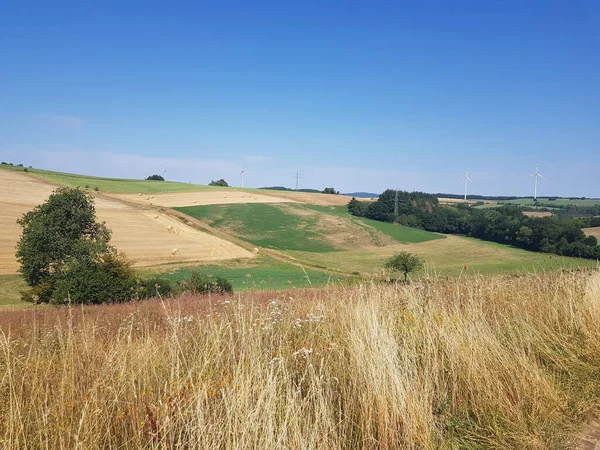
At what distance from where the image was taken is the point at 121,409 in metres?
3.03

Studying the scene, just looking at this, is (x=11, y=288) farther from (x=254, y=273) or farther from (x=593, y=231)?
(x=593, y=231)

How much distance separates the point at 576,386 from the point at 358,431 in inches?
106

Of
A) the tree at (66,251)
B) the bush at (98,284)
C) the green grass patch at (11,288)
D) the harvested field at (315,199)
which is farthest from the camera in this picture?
the harvested field at (315,199)

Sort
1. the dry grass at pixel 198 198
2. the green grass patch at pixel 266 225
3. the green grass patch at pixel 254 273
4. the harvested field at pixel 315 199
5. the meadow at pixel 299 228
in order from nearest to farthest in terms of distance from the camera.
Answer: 1. the green grass patch at pixel 254 273
2. the green grass patch at pixel 266 225
3. the meadow at pixel 299 228
4. the dry grass at pixel 198 198
5. the harvested field at pixel 315 199

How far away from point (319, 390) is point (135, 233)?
52843 millimetres

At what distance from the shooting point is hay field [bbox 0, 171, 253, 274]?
43.9 m

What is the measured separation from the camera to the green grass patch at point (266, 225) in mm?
62375

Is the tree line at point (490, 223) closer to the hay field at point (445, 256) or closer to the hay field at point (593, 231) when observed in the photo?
the hay field at point (593, 231)

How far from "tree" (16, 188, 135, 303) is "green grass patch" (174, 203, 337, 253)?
28813 millimetres

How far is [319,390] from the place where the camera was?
296 cm

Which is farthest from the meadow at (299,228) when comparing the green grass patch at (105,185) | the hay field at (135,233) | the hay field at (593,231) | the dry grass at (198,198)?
the hay field at (593,231)

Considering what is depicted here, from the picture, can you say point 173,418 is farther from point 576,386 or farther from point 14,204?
point 14,204

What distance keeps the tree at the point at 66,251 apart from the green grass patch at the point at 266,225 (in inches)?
1134

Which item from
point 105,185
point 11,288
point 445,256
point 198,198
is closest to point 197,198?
point 198,198
